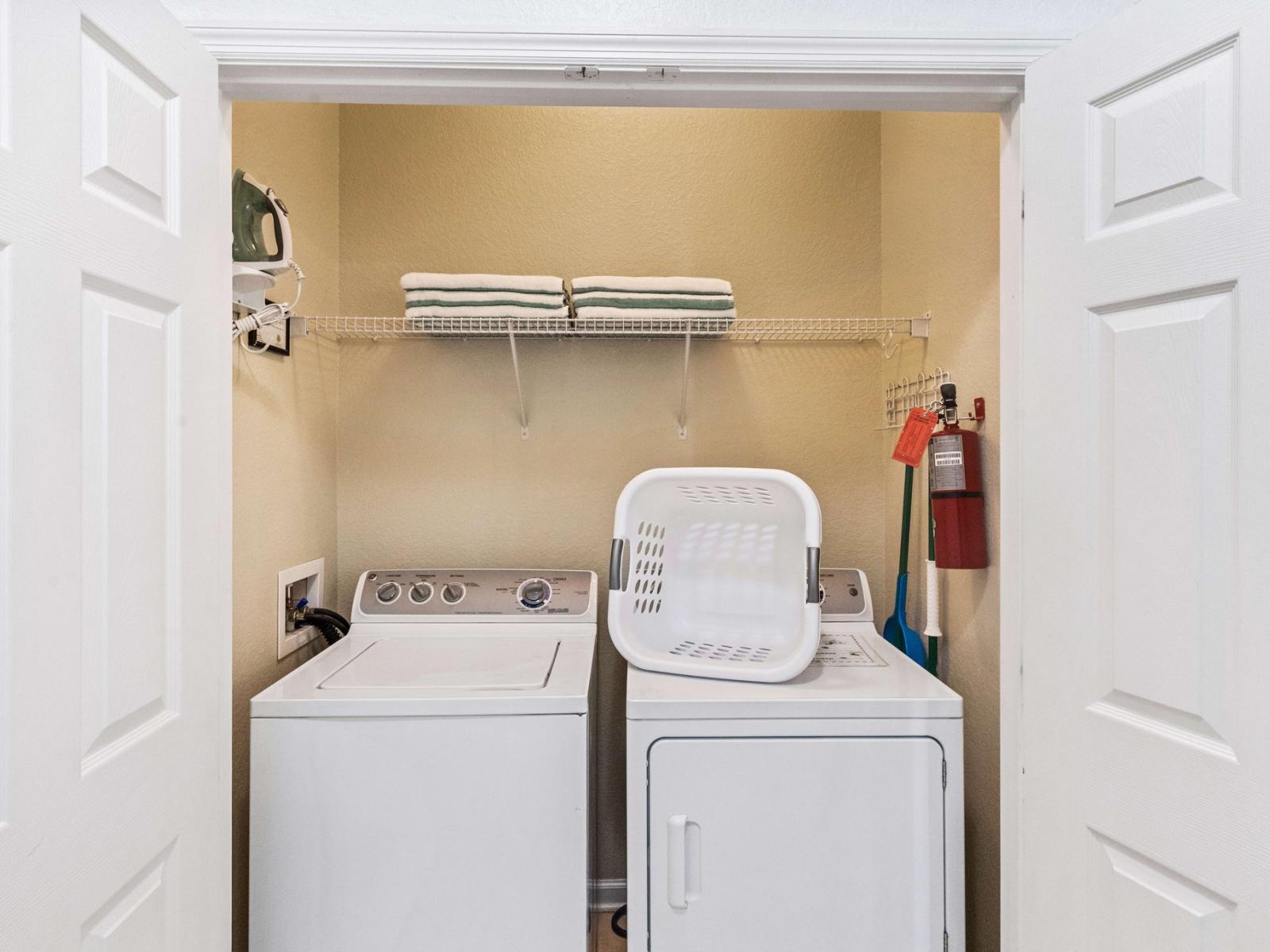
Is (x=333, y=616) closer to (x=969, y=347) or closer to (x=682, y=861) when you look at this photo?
(x=682, y=861)

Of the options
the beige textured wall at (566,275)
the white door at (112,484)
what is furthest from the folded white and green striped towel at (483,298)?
the white door at (112,484)

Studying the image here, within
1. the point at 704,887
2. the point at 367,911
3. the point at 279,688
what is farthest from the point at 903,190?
the point at 367,911

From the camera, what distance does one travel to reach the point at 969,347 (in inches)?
68.8

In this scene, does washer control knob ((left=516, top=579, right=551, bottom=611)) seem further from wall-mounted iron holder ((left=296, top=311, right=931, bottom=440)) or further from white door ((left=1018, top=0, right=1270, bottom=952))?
white door ((left=1018, top=0, right=1270, bottom=952))

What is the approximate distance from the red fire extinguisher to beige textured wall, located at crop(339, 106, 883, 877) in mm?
784

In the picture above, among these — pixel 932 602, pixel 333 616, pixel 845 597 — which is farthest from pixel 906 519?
pixel 333 616

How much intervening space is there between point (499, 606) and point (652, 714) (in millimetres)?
775

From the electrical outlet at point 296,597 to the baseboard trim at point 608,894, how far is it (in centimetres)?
119

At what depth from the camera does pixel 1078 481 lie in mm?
1073

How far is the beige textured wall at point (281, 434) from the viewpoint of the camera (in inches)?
66.3

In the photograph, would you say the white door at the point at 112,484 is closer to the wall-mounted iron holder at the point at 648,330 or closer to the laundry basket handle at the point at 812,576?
the wall-mounted iron holder at the point at 648,330

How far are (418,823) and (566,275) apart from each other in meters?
1.66

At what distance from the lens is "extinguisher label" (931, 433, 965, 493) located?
162cm

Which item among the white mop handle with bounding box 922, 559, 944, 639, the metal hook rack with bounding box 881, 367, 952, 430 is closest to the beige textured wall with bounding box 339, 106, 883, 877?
the metal hook rack with bounding box 881, 367, 952, 430
